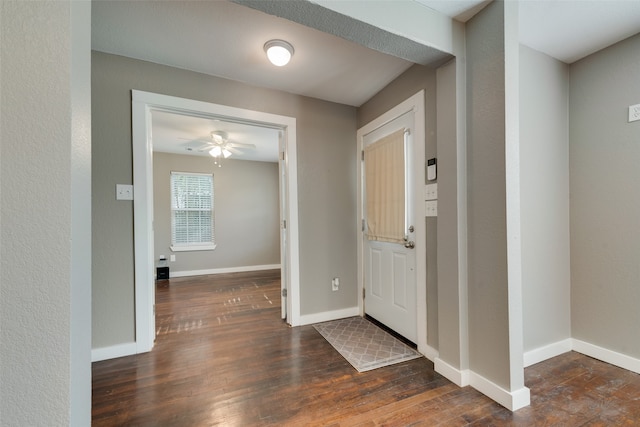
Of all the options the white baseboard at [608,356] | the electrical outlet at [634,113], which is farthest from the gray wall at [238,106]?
the electrical outlet at [634,113]

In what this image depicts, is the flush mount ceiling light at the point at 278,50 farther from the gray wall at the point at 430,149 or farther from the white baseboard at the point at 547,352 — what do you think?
the white baseboard at the point at 547,352

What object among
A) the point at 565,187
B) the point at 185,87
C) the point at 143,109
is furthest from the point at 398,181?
the point at 143,109

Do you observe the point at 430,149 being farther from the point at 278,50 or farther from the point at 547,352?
the point at 547,352

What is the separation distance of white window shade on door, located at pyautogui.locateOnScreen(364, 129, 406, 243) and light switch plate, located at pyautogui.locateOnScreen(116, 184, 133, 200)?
7.33 feet

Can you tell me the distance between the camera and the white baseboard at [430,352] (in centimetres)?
196

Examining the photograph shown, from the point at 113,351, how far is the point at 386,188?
2743 mm

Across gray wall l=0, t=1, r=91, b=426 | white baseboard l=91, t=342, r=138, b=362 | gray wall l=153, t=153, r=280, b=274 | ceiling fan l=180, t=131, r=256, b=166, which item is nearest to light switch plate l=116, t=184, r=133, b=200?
white baseboard l=91, t=342, r=138, b=362

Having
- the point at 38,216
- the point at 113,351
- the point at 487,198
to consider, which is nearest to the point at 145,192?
the point at 113,351

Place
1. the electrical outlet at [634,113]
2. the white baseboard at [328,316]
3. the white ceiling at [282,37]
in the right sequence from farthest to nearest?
the white baseboard at [328,316], the electrical outlet at [634,113], the white ceiling at [282,37]

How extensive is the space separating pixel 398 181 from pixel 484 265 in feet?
3.46

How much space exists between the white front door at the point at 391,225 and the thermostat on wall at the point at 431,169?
25cm

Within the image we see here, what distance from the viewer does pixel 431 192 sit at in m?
1.93

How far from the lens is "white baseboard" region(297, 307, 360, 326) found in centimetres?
270

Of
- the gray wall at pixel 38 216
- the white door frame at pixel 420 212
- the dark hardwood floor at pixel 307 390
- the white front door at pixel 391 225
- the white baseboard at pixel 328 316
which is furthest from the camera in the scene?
the white baseboard at pixel 328 316
